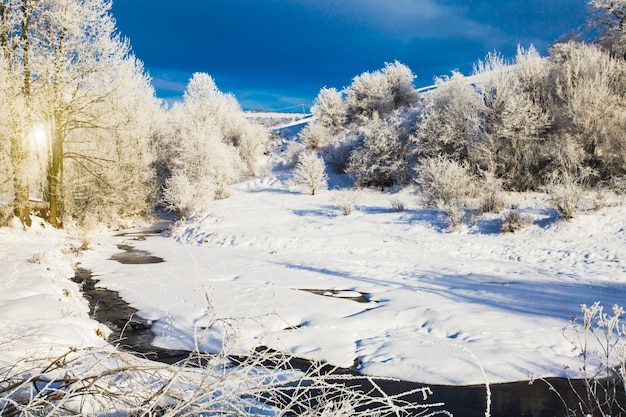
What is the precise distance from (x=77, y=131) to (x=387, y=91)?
20.6 metres

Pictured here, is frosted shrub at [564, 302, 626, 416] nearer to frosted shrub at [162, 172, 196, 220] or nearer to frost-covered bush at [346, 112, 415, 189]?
frost-covered bush at [346, 112, 415, 189]

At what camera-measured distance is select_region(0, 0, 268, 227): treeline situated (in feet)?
44.0

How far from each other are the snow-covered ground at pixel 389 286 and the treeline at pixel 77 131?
345 centimetres

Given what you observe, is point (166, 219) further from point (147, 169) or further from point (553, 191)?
point (553, 191)

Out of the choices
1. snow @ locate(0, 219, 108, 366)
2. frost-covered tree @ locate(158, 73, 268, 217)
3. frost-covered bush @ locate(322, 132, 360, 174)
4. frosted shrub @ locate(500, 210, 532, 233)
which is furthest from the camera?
frost-covered bush @ locate(322, 132, 360, 174)

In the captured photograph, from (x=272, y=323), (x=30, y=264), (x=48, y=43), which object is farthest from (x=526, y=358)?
(x=48, y=43)

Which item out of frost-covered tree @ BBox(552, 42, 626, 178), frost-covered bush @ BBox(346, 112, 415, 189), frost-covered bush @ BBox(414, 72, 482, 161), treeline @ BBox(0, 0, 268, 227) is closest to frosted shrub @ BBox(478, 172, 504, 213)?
frost-covered tree @ BBox(552, 42, 626, 178)

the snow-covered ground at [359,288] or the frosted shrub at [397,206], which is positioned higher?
the frosted shrub at [397,206]

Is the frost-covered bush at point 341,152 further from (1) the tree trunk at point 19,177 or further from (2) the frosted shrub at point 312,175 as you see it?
(1) the tree trunk at point 19,177

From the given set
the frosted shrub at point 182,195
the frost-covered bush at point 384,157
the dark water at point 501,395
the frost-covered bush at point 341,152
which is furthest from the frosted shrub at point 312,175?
the dark water at point 501,395

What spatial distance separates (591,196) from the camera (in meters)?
12.3

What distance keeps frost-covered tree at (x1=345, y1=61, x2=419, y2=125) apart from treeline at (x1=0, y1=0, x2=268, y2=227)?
11.4 m

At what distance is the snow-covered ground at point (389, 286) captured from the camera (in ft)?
15.2

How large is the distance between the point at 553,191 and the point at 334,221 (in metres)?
7.44
